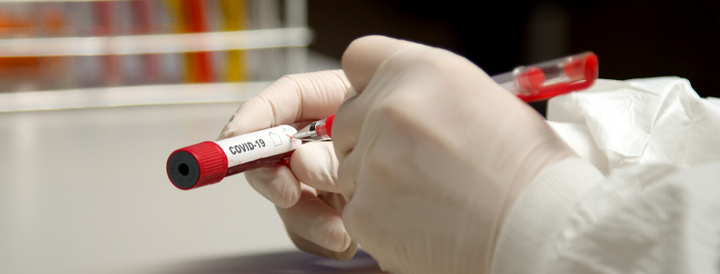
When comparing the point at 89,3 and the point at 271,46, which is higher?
the point at 89,3

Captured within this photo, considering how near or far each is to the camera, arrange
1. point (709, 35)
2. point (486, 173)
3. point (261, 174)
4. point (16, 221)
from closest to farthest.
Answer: point (486, 173), point (261, 174), point (16, 221), point (709, 35)

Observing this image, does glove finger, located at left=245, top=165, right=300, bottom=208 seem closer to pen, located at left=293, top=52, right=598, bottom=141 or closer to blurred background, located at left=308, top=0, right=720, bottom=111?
pen, located at left=293, top=52, right=598, bottom=141

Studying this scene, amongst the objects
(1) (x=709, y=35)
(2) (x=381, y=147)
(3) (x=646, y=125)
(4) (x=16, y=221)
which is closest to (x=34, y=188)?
(4) (x=16, y=221)

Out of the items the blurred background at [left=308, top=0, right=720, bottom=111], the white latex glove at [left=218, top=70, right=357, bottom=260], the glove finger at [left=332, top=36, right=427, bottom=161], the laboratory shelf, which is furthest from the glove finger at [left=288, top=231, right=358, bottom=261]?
the laboratory shelf

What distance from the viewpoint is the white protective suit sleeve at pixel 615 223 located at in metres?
0.29

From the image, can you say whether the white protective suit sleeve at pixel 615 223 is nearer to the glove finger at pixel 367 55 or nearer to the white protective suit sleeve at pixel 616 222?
the white protective suit sleeve at pixel 616 222

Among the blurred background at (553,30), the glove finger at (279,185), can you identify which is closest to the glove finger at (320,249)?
the glove finger at (279,185)

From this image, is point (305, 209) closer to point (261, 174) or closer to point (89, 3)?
point (261, 174)

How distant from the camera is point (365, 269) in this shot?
711 mm

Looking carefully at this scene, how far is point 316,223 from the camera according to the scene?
69cm

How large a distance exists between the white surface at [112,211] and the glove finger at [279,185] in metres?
0.14

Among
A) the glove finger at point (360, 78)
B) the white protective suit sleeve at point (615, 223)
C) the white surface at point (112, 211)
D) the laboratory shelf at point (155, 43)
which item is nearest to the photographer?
the white protective suit sleeve at point (615, 223)

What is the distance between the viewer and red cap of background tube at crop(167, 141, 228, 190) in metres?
0.60

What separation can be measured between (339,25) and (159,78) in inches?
50.2
